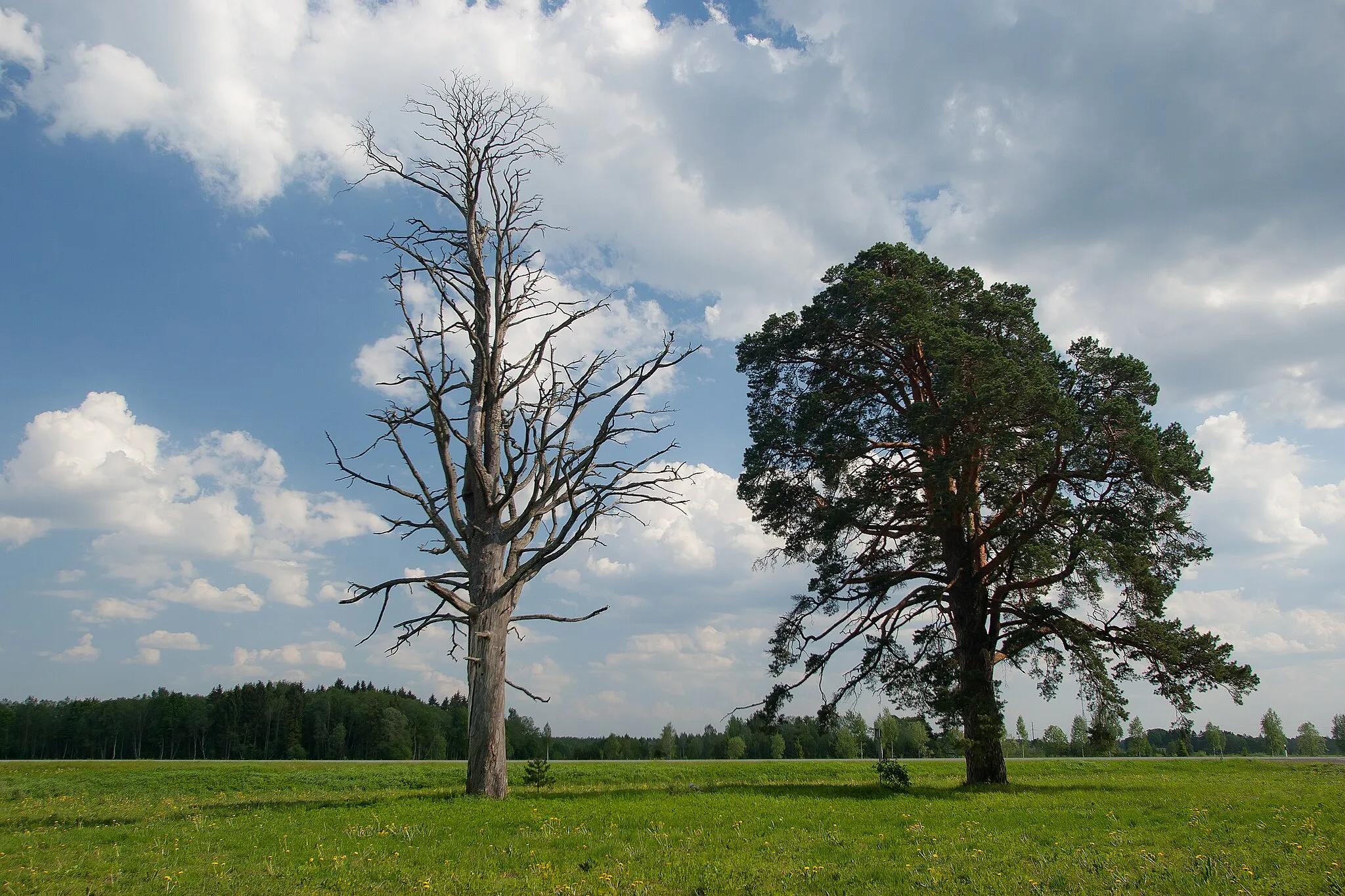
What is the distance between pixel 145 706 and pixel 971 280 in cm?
11578

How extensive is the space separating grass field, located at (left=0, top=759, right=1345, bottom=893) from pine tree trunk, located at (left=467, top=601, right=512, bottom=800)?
75 cm

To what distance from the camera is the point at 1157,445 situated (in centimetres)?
1767

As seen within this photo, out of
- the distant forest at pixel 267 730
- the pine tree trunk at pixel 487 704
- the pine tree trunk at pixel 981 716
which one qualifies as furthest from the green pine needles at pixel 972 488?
the distant forest at pixel 267 730

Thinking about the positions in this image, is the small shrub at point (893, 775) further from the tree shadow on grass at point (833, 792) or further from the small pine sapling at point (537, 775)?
the small pine sapling at point (537, 775)

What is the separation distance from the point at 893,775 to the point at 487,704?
986cm

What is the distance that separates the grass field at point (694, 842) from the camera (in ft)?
25.1

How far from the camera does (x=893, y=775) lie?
18.1 metres

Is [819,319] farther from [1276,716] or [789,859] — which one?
[1276,716]

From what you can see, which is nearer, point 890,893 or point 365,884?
point 890,893

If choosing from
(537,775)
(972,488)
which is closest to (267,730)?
(537,775)

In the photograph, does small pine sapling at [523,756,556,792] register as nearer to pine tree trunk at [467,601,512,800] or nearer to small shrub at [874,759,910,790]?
pine tree trunk at [467,601,512,800]

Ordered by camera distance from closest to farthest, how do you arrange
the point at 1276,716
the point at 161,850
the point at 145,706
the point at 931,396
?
the point at 161,850
the point at 931,396
the point at 1276,716
the point at 145,706

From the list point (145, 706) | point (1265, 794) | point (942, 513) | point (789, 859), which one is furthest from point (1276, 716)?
point (145, 706)

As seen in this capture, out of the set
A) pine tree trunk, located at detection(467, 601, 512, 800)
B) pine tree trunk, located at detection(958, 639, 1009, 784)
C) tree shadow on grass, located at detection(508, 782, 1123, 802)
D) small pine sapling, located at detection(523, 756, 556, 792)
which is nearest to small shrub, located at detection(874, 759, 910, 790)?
tree shadow on grass, located at detection(508, 782, 1123, 802)
